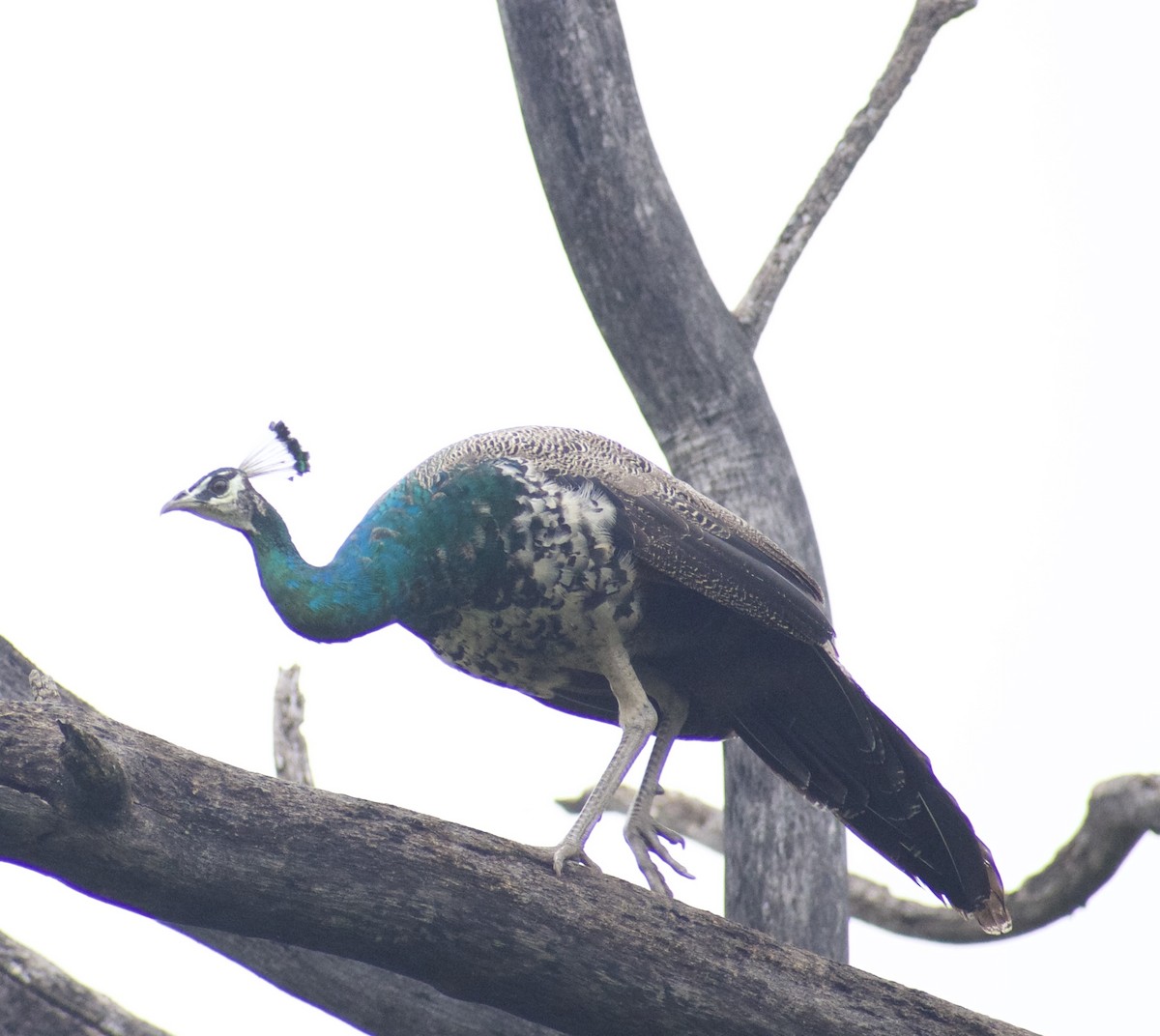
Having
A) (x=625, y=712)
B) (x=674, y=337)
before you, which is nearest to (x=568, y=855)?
(x=625, y=712)

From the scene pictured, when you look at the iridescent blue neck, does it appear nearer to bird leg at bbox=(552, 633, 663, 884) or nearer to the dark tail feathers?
bird leg at bbox=(552, 633, 663, 884)

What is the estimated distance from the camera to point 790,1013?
10.7ft

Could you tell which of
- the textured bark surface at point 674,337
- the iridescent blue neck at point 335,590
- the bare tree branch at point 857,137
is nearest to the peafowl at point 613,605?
the iridescent blue neck at point 335,590

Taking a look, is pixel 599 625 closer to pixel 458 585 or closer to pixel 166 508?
pixel 458 585

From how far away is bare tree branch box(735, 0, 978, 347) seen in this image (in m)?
5.63

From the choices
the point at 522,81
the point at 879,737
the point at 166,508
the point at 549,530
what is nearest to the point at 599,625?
the point at 549,530

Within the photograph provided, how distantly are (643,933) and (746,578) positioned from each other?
114 cm

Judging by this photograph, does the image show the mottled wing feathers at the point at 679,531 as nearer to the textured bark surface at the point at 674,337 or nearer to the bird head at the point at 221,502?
the bird head at the point at 221,502

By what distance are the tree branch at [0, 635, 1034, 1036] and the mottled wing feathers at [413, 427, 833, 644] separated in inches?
37.5

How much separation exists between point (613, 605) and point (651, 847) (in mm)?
903

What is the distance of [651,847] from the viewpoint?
4.45 m

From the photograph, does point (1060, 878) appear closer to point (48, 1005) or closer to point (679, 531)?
point (679, 531)

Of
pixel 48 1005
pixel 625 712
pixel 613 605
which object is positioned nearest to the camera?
pixel 48 1005

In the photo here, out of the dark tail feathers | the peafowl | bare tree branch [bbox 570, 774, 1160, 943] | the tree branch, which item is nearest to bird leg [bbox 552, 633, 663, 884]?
the peafowl
